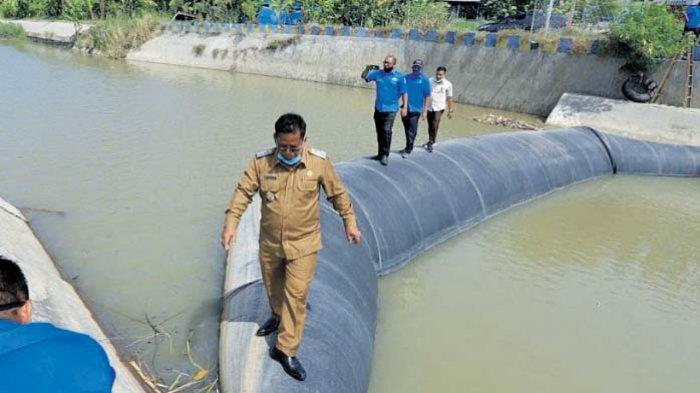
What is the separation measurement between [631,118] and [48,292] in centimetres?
1397

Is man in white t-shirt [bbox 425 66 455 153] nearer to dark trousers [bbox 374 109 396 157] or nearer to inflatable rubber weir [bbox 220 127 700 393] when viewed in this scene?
inflatable rubber weir [bbox 220 127 700 393]

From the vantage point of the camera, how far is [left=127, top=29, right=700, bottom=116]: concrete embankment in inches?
661

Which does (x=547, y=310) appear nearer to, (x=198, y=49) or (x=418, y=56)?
(x=418, y=56)

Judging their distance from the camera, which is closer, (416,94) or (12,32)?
(416,94)

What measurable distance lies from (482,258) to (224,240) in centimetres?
435

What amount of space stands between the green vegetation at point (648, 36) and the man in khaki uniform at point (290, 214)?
46.0 feet

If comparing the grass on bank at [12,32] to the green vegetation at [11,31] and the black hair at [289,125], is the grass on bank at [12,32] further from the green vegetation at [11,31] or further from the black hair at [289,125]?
the black hair at [289,125]

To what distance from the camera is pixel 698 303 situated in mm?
6086

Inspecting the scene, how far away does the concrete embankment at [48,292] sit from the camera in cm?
393

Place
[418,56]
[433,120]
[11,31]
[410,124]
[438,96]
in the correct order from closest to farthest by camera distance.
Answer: [410,124], [438,96], [433,120], [418,56], [11,31]

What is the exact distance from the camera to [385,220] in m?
6.42

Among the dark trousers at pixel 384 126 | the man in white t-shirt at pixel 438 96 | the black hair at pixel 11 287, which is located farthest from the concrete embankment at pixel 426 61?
the black hair at pixel 11 287

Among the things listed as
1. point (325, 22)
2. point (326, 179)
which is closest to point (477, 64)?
point (325, 22)

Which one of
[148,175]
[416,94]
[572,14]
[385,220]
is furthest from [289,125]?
[572,14]
